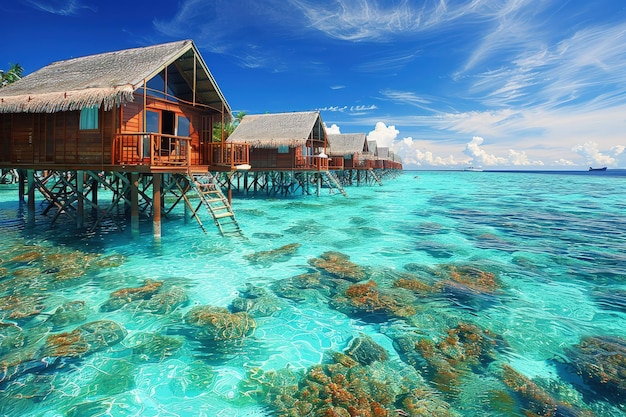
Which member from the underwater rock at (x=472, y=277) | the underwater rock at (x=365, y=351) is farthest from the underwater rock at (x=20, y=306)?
the underwater rock at (x=472, y=277)

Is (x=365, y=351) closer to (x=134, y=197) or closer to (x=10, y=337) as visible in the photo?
(x=10, y=337)

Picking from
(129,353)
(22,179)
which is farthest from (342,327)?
(22,179)

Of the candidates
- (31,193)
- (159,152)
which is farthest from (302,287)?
(31,193)

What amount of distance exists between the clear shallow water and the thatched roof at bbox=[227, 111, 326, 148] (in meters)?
14.4

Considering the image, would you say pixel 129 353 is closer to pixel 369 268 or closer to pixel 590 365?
pixel 369 268

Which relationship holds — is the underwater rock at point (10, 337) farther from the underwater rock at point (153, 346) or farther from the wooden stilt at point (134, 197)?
the wooden stilt at point (134, 197)

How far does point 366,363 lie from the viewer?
5.39 m

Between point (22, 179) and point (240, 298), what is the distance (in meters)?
18.5

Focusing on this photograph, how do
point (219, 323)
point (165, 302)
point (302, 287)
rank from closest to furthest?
1. point (219, 323)
2. point (165, 302)
3. point (302, 287)

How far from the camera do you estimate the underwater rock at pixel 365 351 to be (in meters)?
5.50

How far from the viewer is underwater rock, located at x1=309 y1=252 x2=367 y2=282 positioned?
941 centimetres

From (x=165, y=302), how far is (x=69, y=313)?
68.0 inches

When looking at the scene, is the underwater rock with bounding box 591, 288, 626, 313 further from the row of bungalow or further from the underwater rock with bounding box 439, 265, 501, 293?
the row of bungalow

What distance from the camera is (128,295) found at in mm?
7664
